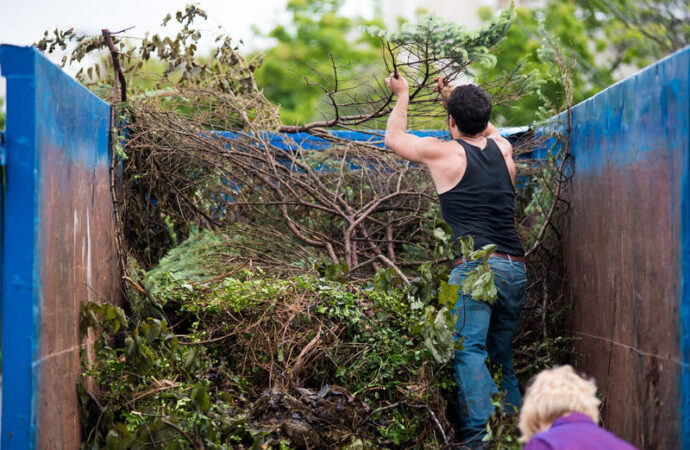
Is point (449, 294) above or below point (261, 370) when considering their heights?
above

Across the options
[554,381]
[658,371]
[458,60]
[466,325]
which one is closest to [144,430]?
[466,325]

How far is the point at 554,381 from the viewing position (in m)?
2.57

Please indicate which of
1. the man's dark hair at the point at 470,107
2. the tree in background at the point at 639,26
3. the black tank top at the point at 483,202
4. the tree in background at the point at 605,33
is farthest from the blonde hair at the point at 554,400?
the tree in background at the point at 639,26

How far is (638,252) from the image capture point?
11.6 ft

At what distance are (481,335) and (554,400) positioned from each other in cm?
139

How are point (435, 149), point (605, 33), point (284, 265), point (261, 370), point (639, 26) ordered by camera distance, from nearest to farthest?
point (435, 149)
point (261, 370)
point (284, 265)
point (639, 26)
point (605, 33)

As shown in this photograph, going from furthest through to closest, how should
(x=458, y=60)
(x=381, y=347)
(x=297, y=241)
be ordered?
(x=297, y=241)
(x=458, y=60)
(x=381, y=347)

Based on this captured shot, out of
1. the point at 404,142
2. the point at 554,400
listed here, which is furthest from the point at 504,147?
the point at 554,400

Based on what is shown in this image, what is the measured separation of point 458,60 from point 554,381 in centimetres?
309

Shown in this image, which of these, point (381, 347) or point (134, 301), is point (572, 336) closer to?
point (381, 347)

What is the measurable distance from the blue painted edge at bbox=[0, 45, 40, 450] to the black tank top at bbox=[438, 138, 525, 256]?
7.65 feet

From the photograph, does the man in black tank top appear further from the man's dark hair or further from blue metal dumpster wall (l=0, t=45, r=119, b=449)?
blue metal dumpster wall (l=0, t=45, r=119, b=449)

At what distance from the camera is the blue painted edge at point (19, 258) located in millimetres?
2996

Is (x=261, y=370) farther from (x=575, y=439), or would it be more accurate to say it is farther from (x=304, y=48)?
(x=304, y=48)
